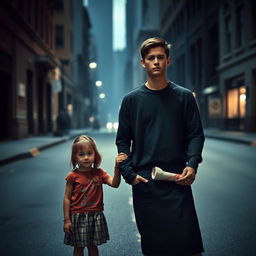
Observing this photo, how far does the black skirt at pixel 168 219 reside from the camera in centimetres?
262

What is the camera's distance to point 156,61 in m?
2.66

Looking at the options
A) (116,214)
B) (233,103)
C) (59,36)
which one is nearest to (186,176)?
(116,214)

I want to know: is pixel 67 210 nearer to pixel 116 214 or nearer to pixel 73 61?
pixel 116 214

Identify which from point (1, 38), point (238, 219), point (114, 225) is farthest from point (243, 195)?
point (1, 38)

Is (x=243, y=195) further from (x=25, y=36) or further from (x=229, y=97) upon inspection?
(x=229, y=97)

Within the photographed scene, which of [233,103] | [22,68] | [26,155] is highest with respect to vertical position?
[22,68]

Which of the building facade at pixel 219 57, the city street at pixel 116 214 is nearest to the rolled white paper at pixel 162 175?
the city street at pixel 116 214

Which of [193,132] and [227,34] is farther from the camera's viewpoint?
[227,34]

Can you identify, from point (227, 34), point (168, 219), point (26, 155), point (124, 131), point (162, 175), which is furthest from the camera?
point (227, 34)

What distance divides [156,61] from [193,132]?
548 mm

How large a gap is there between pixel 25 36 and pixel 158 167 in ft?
73.8

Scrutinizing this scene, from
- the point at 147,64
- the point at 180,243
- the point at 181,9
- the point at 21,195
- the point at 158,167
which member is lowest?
the point at 21,195

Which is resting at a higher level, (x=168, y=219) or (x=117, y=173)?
(x=117, y=173)

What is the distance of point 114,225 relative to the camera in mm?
4621
